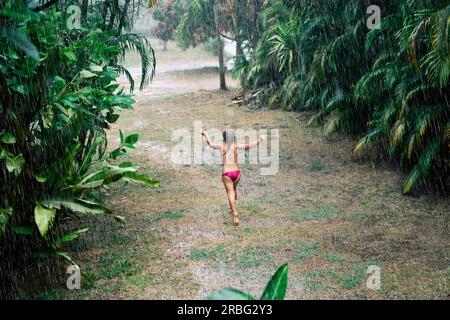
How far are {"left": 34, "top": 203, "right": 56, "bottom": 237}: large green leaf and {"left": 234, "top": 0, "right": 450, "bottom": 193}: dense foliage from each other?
5.12 metres

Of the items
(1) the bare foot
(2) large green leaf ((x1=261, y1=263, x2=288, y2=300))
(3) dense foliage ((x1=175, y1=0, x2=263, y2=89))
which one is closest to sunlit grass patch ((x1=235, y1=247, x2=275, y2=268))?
(1) the bare foot

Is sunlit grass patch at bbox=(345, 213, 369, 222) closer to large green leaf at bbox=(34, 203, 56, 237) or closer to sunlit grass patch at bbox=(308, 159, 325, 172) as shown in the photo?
sunlit grass patch at bbox=(308, 159, 325, 172)

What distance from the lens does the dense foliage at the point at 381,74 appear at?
8.05 metres

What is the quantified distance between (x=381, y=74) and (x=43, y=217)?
6958 millimetres

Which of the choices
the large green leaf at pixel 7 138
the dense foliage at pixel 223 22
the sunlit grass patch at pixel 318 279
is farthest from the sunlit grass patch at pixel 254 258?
the dense foliage at pixel 223 22

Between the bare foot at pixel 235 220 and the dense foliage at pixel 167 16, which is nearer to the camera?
the bare foot at pixel 235 220

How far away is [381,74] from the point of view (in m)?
9.97

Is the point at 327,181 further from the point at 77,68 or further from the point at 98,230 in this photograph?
the point at 77,68

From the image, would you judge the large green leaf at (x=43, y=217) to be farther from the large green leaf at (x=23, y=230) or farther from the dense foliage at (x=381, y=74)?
the dense foliage at (x=381, y=74)

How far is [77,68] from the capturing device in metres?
7.42

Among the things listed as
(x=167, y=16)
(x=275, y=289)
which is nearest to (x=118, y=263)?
(x=275, y=289)

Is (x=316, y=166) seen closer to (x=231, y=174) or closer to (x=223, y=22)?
(x=231, y=174)

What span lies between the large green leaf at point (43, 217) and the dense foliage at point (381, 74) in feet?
16.8
